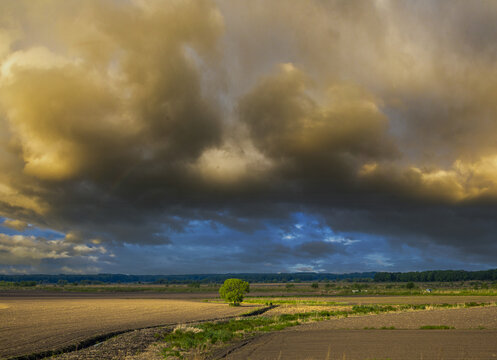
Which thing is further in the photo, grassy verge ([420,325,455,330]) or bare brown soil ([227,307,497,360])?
grassy verge ([420,325,455,330])

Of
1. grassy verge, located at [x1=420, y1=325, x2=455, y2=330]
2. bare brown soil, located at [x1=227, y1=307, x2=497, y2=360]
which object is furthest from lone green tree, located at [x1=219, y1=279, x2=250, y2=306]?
grassy verge, located at [x1=420, y1=325, x2=455, y2=330]

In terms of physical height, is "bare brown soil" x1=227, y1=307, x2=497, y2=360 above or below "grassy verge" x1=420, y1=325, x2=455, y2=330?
above

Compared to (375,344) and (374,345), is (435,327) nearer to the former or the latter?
(375,344)

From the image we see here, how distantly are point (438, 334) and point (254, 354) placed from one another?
59.9 ft

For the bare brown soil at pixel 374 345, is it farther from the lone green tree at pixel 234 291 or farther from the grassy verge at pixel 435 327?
the lone green tree at pixel 234 291

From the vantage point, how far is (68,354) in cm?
3033

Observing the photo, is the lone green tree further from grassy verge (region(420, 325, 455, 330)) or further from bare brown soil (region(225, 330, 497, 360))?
grassy verge (region(420, 325, 455, 330))

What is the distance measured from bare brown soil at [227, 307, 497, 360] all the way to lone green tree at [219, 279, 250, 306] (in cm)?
5002

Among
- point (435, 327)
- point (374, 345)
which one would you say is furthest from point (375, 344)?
point (435, 327)

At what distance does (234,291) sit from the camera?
91938mm

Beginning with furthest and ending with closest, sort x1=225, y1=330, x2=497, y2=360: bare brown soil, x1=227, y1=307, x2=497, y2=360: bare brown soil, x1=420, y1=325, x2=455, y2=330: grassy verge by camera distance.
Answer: x1=420, y1=325, x2=455, y2=330: grassy verge < x1=227, y1=307, x2=497, y2=360: bare brown soil < x1=225, y1=330, x2=497, y2=360: bare brown soil

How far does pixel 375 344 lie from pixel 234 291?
2482 inches

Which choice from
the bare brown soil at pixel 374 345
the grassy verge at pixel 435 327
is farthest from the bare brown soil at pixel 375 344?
the grassy verge at pixel 435 327

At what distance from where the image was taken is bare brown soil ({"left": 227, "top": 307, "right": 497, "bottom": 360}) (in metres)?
26.8
